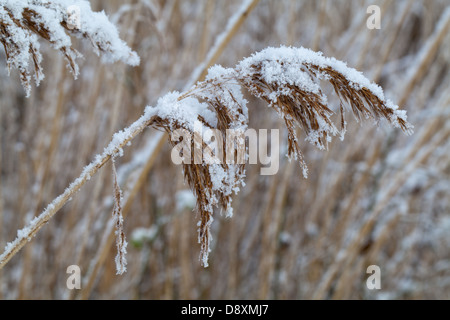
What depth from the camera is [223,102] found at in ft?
1.80

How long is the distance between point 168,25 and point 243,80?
121 cm

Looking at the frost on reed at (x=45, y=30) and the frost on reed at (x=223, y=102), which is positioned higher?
the frost on reed at (x=45, y=30)

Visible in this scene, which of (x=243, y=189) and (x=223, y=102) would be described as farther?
(x=243, y=189)

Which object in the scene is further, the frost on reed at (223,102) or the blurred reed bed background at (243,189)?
the blurred reed bed background at (243,189)

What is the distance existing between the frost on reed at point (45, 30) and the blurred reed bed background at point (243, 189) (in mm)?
573

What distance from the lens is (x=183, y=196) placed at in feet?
4.36

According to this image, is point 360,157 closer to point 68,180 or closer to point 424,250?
point 424,250

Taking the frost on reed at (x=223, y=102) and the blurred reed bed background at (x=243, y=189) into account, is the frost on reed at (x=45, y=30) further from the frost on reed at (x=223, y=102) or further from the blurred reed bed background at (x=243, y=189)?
the blurred reed bed background at (x=243, y=189)

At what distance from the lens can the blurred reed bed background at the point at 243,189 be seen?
133 cm

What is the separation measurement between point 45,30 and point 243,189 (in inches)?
54.4

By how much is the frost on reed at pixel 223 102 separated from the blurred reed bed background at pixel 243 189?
2.00 ft

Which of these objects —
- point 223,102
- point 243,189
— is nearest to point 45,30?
point 223,102

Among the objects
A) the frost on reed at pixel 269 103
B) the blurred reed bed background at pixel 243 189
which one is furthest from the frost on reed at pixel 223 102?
the blurred reed bed background at pixel 243 189

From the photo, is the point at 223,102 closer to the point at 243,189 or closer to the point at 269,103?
the point at 269,103
